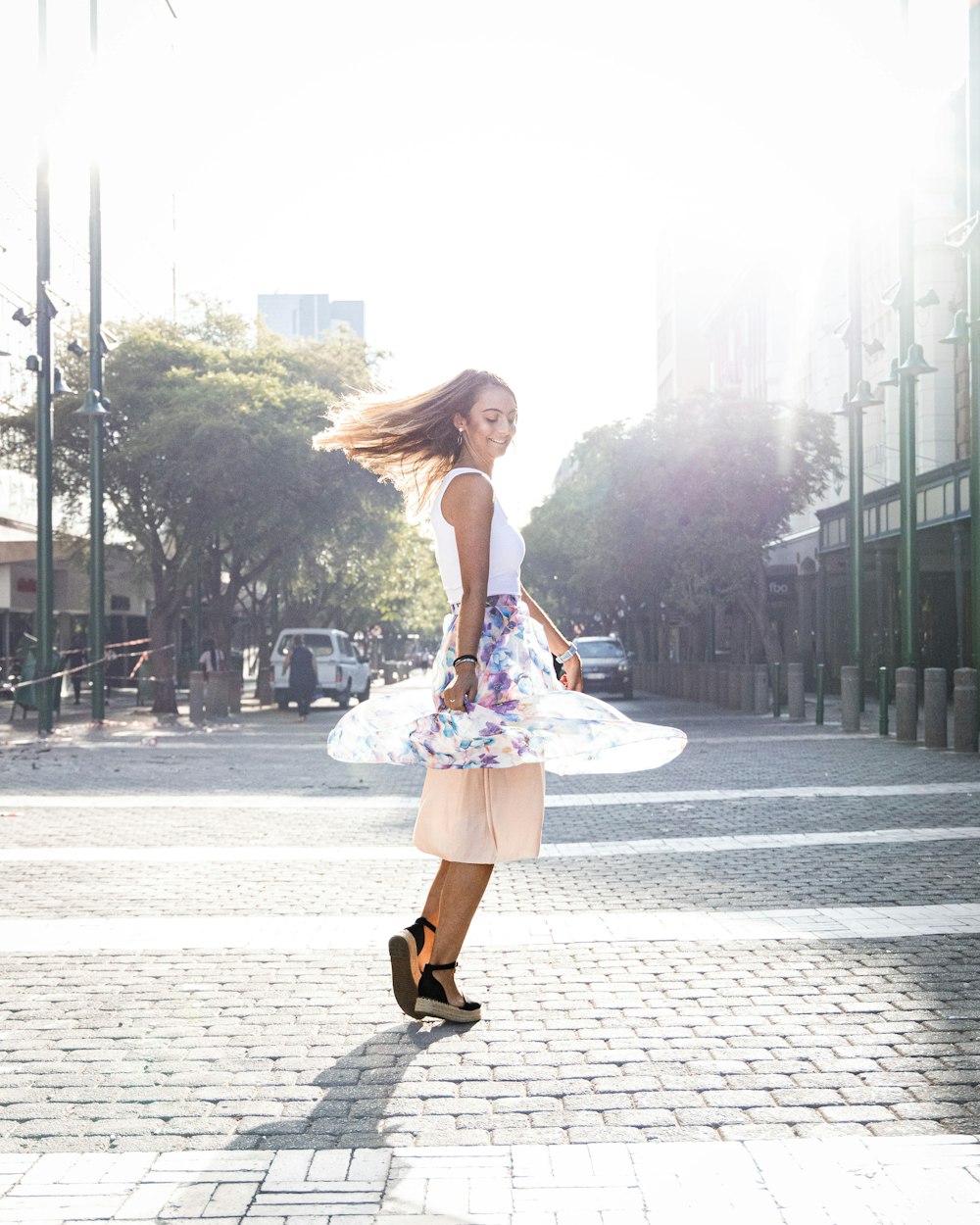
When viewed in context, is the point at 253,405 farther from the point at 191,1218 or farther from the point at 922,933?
the point at 191,1218

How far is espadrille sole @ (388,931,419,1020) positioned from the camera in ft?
14.7

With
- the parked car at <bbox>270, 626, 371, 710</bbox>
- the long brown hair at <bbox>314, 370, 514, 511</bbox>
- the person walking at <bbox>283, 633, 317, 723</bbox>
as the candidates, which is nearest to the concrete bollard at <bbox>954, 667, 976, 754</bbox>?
the long brown hair at <bbox>314, 370, 514, 511</bbox>

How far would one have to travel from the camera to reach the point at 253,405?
2767cm

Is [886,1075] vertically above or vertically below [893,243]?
below

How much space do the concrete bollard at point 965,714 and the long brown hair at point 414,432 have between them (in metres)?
11.1

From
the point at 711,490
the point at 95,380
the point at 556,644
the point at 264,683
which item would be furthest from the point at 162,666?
the point at 556,644

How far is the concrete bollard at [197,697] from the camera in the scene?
24.8 meters

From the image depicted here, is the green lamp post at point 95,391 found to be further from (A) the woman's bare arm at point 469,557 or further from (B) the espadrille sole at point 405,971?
(B) the espadrille sole at point 405,971

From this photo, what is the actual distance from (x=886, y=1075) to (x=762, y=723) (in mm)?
18500

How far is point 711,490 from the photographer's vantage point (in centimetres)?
2919

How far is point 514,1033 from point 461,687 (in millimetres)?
1029

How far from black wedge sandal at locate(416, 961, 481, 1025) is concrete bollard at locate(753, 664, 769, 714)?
21.6 meters

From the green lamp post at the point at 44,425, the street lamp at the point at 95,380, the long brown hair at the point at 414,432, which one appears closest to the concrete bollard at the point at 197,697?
the street lamp at the point at 95,380

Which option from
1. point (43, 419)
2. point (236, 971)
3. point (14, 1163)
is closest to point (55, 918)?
point (236, 971)
